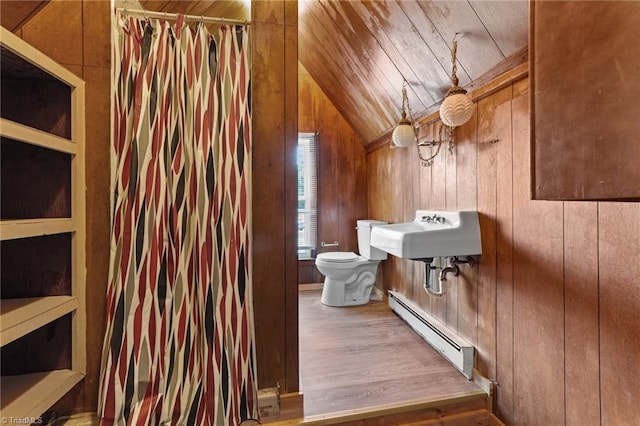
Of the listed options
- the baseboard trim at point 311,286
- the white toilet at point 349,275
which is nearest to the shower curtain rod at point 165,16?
the white toilet at point 349,275

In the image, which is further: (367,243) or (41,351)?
(367,243)

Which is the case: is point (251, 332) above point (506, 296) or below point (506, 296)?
below

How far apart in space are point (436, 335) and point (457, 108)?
146cm

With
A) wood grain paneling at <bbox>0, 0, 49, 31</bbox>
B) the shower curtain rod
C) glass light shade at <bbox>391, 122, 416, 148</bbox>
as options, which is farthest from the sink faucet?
wood grain paneling at <bbox>0, 0, 49, 31</bbox>

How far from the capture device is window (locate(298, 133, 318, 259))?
3.60 m

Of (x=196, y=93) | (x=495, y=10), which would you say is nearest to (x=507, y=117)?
(x=495, y=10)

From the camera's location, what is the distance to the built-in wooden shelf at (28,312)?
3.19ft

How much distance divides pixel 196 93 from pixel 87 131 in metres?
0.50

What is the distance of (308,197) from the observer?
3627 millimetres

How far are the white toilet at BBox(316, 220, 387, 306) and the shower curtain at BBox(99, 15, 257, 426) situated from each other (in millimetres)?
1538

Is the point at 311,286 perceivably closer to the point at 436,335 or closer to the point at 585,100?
the point at 436,335

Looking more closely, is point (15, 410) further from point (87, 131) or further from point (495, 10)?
point (495, 10)

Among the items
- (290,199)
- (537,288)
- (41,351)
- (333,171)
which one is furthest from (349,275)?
(41,351)

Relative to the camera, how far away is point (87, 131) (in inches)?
53.3
